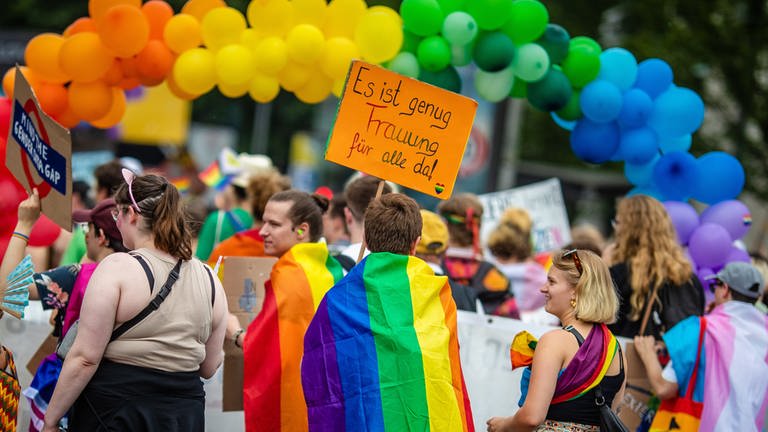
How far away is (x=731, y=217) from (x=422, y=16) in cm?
268

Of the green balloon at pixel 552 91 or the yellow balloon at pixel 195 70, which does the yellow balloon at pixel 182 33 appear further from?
the green balloon at pixel 552 91

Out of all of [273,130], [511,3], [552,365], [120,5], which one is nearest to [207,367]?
[552,365]

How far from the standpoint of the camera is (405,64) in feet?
22.2

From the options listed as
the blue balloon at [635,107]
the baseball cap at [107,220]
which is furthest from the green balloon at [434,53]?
the baseball cap at [107,220]

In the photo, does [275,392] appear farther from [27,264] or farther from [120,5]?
[120,5]

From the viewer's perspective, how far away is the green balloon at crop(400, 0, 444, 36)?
6574mm

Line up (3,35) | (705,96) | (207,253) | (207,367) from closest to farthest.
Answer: (207,367) → (207,253) → (3,35) → (705,96)

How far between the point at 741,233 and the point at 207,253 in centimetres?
409

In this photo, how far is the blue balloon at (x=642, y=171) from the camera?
721 centimetres

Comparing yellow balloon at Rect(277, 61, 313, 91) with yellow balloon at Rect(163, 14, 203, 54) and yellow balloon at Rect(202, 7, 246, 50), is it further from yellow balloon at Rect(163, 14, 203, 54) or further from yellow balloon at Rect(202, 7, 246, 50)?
→ yellow balloon at Rect(163, 14, 203, 54)

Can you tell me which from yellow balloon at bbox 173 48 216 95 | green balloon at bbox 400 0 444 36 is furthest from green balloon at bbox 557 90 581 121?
yellow balloon at bbox 173 48 216 95

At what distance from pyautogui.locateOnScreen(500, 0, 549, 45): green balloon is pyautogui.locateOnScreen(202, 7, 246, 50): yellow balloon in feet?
6.27

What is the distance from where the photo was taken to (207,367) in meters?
4.37

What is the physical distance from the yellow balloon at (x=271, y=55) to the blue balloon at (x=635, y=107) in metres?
2.53
